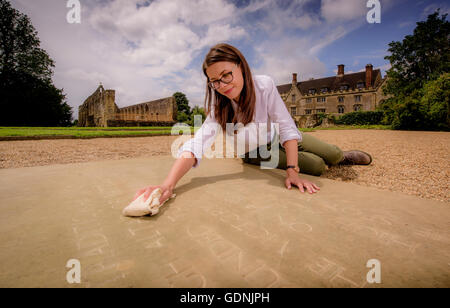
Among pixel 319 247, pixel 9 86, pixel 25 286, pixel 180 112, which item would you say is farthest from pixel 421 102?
pixel 180 112

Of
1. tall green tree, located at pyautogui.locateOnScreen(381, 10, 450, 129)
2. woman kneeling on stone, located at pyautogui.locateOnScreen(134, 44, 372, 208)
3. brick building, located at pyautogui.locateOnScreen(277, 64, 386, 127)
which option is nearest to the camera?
woman kneeling on stone, located at pyautogui.locateOnScreen(134, 44, 372, 208)

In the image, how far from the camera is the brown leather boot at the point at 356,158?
341 cm

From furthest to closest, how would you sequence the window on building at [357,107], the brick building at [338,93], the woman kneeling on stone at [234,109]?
the window on building at [357,107]
the brick building at [338,93]
the woman kneeling on stone at [234,109]

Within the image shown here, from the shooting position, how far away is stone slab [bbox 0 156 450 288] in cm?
84

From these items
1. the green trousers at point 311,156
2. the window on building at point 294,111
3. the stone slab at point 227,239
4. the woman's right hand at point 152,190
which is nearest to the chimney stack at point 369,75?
the window on building at point 294,111

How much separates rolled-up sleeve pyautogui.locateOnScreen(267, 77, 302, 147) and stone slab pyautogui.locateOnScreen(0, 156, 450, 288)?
1.78 feet

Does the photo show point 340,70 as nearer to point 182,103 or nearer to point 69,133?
point 182,103

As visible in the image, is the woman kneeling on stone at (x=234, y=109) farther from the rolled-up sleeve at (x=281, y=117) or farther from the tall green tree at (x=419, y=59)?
the tall green tree at (x=419, y=59)

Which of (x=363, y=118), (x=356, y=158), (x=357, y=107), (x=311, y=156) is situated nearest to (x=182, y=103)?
(x=357, y=107)

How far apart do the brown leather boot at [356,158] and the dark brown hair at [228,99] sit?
2256 millimetres

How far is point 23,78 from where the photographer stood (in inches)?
982

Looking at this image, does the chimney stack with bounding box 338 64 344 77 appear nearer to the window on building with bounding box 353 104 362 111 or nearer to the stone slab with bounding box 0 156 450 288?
the window on building with bounding box 353 104 362 111

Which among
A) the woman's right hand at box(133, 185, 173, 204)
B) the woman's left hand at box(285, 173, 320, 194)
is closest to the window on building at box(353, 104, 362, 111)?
the woman's left hand at box(285, 173, 320, 194)

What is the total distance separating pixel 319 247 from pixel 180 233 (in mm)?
756
